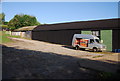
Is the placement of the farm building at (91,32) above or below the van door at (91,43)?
above

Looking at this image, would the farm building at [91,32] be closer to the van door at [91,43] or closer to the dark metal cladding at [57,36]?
the dark metal cladding at [57,36]

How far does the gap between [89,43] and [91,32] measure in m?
4.23

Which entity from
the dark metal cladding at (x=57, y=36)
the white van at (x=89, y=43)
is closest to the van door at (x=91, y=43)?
the white van at (x=89, y=43)

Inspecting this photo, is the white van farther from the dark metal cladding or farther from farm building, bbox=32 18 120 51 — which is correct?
the dark metal cladding

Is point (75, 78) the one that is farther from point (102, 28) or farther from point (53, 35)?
point (53, 35)

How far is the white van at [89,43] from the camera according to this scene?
55.3 ft

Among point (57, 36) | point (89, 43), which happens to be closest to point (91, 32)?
point (89, 43)

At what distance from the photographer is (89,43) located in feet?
57.2

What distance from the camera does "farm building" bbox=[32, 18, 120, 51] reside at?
1808 centimetres

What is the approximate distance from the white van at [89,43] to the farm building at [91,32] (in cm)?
227

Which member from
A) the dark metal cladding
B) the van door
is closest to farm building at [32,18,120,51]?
the dark metal cladding

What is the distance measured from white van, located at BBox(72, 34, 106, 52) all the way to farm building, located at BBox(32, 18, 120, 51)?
227 centimetres

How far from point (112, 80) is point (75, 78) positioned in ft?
5.88

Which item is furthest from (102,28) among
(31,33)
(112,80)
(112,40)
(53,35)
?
(31,33)
